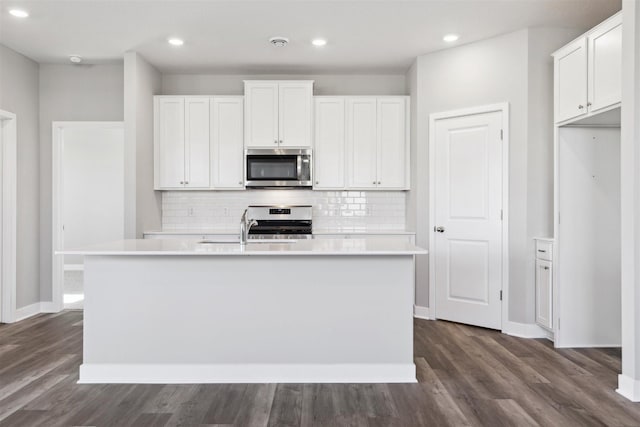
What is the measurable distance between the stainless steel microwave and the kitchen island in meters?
2.23

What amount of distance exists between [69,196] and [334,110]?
223 inches

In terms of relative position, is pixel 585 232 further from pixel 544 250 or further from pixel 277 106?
pixel 277 106

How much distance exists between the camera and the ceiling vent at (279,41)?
14.1ft

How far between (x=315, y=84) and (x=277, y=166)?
1.15 m

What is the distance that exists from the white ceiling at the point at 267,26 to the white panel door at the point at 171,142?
0.48 meters

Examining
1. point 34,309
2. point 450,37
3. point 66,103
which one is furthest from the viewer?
point 66,103

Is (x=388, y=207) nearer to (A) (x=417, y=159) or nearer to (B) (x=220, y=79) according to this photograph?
(A) (x=417, y=159)

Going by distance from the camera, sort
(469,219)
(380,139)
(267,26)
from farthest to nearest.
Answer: (380,139)
(469,219)
(267,26)

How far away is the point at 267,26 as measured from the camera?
4027 millimetres

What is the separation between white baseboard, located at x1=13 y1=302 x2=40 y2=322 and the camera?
182 inches

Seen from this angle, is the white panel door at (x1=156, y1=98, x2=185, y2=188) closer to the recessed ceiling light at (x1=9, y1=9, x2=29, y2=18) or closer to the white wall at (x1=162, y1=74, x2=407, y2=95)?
the white wall at (x1=162, y1=74, x2=407, y2=95)

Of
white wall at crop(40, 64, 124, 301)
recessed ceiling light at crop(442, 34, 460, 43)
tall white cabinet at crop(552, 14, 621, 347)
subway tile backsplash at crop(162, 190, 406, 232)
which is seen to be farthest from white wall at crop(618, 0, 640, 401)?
A: white wall at crop(40, 64, 124, 301)

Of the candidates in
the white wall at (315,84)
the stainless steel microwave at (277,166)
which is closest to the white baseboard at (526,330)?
the stainless steel microwave at (277,166)

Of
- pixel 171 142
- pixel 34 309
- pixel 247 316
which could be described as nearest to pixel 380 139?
pixel 171 142
